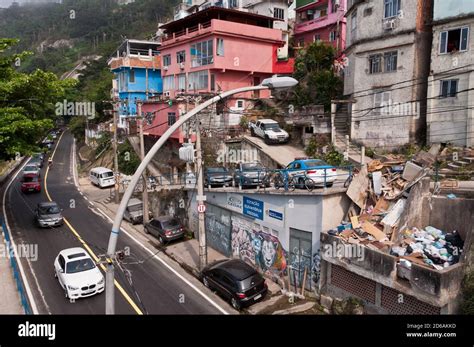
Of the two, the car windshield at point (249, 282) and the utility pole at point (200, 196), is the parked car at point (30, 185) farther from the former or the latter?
the car windshield at point (249, 282)

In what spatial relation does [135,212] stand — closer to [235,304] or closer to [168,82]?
[235,304]

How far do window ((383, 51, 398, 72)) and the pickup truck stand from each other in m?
Answer: 9.17

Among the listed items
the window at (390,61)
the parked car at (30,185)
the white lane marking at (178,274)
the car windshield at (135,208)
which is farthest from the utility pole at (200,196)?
the parked car at (30,185)

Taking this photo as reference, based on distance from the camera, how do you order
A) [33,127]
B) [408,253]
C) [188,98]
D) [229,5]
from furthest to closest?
[229,5]
[33,127]
[188,98]
[408,253]

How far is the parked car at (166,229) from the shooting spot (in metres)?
22.1

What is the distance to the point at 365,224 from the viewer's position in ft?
46.9

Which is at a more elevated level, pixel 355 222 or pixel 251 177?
pixel 251 177

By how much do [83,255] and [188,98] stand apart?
357 inches

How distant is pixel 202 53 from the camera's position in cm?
Result: 3588

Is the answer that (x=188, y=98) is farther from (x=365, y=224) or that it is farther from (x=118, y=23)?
(x=118, y=23)

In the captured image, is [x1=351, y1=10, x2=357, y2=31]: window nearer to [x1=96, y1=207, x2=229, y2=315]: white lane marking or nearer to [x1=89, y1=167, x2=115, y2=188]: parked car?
[x1=96, y1=207, x2=229, y2=315]: white lane marking

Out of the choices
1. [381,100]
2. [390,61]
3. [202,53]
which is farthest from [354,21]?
[202,53]

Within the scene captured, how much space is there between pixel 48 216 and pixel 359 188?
2052 centimetres

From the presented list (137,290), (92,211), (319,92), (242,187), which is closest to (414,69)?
(319,92)
